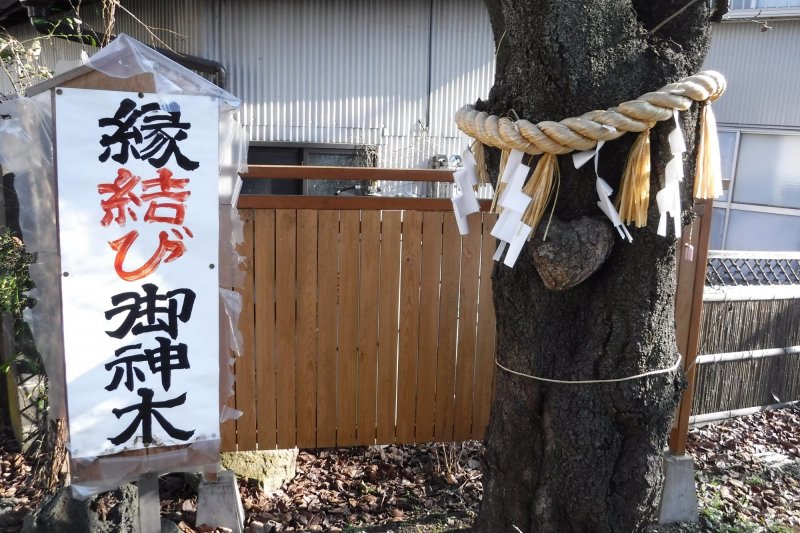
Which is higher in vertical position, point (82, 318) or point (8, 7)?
A: point (8, 7)

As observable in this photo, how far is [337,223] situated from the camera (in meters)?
3.71

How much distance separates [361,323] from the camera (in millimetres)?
3812

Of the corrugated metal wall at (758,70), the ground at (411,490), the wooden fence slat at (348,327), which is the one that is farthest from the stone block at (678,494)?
the corrugated metal wall at (758,70)

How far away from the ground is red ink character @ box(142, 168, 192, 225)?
1532 millimetres

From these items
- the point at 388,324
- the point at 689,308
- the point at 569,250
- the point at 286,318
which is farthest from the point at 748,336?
the point at 286,318

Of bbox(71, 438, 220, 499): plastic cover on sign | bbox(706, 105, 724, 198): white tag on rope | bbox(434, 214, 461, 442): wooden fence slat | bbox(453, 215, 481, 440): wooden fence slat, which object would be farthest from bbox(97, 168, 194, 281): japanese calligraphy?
bbox(706, 105, 724, 198): white tag on rope

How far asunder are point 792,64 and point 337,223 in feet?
24.7

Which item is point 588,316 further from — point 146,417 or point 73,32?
point 73,32

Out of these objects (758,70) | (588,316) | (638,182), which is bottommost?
(588,316)

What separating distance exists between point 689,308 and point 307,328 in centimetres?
244

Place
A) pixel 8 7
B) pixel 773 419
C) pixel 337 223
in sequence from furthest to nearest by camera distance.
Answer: pixel 8 7 → pixel 773 419 → pixel 337 223

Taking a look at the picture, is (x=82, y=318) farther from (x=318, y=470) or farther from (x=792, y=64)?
(x=792, y=64)

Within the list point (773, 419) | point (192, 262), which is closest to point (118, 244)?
point (192, 262)

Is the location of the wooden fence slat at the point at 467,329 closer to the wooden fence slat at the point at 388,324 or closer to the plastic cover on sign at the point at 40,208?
the wooden fence slat at the point at 388,324
